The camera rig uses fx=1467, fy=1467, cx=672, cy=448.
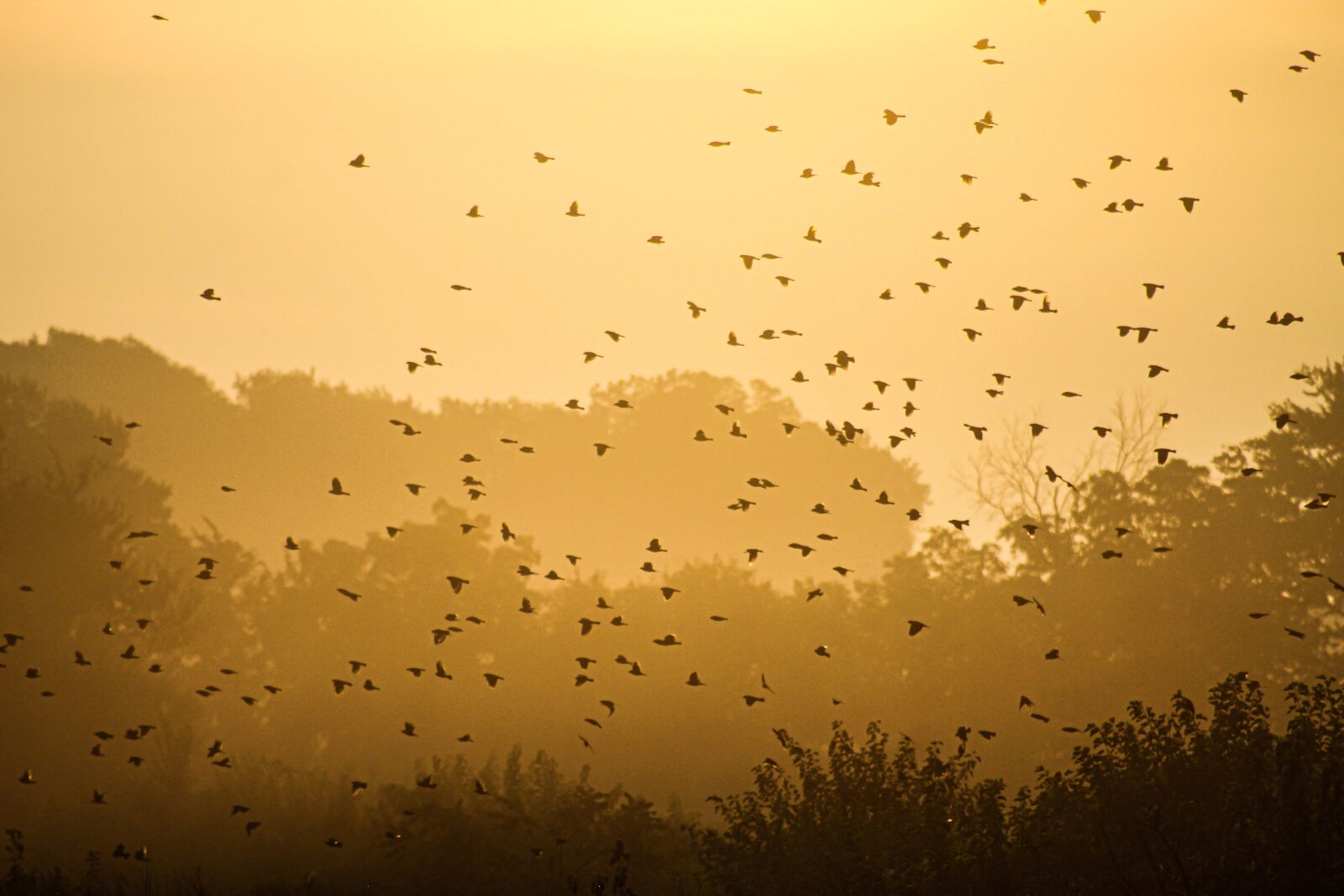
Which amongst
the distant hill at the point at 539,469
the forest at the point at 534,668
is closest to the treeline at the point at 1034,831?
the forest at the point at 534,668

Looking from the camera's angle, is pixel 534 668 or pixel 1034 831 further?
pixel 534 668

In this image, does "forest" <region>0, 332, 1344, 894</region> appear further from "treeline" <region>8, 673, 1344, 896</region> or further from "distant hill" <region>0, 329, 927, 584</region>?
"distant hill" <region>0, 329, 927, 584</region>

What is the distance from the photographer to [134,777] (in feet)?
187

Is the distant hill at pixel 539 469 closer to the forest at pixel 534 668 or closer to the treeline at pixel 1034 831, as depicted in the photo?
the forest at pixel 534 668

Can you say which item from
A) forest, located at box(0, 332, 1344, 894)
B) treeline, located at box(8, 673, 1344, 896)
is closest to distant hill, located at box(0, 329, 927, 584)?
forest, located at box(0, 332, 1344, 894)

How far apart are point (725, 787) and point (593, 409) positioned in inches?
3220

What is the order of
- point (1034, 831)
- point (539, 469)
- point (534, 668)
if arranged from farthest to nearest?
point (539, 469)
point (534, 668)
point (1034, 831)

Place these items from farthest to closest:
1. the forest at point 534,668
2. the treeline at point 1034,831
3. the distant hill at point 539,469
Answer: the distant hill at point 539,469 < the forest at point 534,668 < the treeline at point 1034,831

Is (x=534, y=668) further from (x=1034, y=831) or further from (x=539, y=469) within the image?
(x=539, y=469)

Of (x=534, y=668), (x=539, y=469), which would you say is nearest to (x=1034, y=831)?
(x=534, y=668)

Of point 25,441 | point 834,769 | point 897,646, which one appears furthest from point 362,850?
point 25,441

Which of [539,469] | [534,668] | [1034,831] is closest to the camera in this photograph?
[1034,831]

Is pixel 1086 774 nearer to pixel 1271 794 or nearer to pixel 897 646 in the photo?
pixel 1271 794

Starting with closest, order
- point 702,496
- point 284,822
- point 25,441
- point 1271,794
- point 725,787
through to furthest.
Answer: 1. point 1271,794
2. point 284,822
3. point 725,787
4. point 25,441
5. point 702,496
